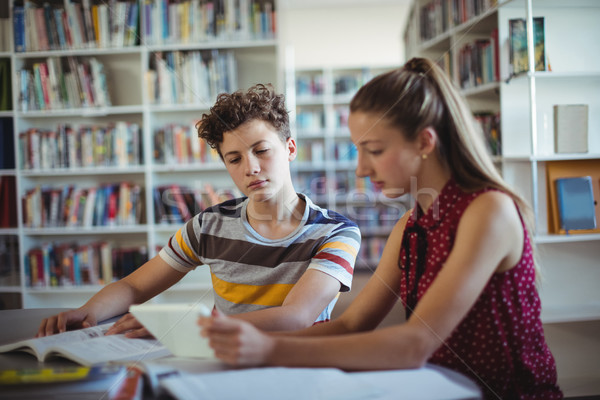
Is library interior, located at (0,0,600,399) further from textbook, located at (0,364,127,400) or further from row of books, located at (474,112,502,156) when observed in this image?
textbook, located at (0,364,127,400)

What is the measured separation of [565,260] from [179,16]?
7.83 feet

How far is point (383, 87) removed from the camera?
2.66ft

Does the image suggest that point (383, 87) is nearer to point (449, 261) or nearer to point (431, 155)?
point (431, 155)

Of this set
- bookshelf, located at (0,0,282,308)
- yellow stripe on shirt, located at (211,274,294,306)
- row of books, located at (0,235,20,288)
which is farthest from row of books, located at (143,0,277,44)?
yellow stripe on shirt, located at (211,274,294,306)

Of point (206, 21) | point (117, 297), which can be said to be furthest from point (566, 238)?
point (206, 21)

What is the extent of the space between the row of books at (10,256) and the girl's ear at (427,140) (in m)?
2.98

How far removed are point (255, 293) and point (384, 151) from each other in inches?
20.4

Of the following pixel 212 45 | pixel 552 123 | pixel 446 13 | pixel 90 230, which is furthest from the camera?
pixel 90 230

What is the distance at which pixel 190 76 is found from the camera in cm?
293

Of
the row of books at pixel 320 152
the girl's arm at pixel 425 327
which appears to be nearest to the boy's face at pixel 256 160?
the girl's arm at pixel 425 327

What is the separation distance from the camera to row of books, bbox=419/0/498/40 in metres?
2.43

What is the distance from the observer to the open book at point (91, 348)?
773 mm

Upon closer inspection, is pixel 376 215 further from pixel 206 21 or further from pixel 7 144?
pixel 7 144

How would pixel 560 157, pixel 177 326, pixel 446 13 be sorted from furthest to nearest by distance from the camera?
pixel 446 13 < pixel 560 157 < pixel 177 326
